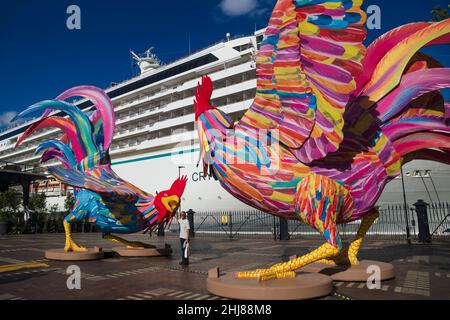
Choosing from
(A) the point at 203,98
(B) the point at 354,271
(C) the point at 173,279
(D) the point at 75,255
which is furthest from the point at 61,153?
(B) the point at 354,271

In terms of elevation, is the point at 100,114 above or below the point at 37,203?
above

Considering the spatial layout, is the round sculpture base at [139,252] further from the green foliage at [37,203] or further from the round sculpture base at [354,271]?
the green foliage at [37,203]

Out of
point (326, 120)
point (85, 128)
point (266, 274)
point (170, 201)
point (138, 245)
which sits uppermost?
point (85, 128)

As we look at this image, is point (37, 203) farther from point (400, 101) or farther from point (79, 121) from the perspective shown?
point (400, 101)

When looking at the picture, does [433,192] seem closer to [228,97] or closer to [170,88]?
[228,97]

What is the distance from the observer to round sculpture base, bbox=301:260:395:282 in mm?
5844

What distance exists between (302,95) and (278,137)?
0.71 metres

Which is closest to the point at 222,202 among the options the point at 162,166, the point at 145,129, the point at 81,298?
the point at 162,166

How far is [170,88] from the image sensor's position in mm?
28234

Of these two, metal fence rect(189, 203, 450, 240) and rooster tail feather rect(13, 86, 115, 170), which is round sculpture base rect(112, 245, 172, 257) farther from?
metal fence rect(189, 203, 450, 240)

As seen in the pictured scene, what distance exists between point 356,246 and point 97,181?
630 cm

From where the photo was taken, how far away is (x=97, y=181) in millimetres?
9297

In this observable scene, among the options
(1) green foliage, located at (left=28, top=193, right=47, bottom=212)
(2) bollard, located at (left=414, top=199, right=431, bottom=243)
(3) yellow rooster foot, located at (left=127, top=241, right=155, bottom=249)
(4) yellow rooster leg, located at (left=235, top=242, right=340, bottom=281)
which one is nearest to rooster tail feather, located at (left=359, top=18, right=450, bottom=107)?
(4) yellow rooster leg, located at (left=235, top=242, right=340, bottom=281)

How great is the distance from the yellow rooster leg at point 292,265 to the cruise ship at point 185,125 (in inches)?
494
